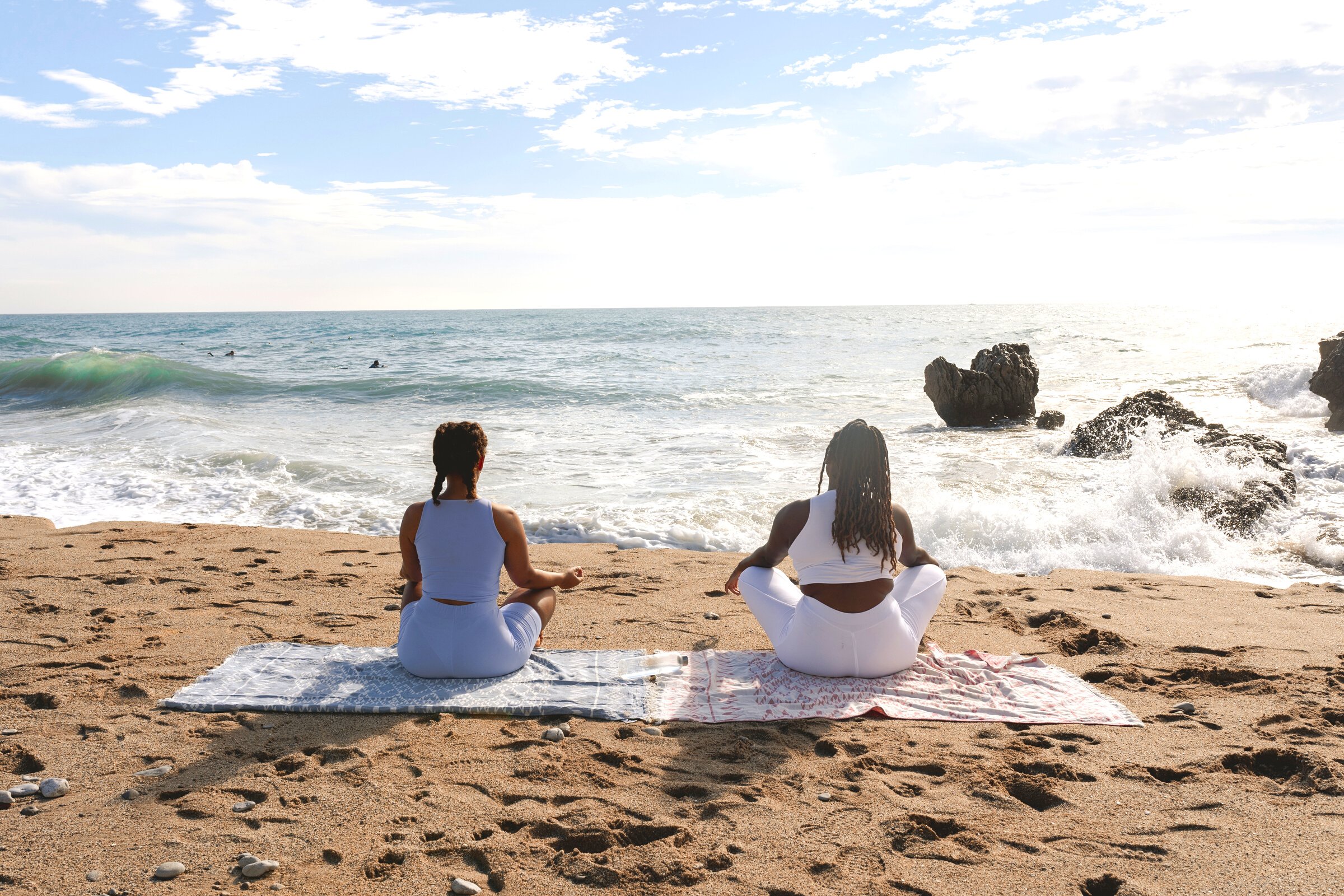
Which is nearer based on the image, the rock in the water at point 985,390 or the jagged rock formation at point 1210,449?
the jagged rock formation at point 1210,449

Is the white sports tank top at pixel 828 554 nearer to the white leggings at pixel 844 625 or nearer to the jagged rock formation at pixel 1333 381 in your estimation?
the white leggings at pixel 844 625

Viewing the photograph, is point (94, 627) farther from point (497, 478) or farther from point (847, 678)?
point (497, 478)

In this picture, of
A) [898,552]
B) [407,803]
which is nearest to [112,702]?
[407,803]

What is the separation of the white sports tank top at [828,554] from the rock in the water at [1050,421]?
1257 cm

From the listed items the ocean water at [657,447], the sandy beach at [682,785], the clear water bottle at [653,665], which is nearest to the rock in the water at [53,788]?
the sandy beach at [682,785]

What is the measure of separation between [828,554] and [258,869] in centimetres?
270

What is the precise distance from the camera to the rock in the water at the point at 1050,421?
15398 millimetres

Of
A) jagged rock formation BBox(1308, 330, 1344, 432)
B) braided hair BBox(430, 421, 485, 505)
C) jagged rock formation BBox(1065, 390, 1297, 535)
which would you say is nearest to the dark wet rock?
jagged rock formation BBox(1065, 390, 1297, 535)

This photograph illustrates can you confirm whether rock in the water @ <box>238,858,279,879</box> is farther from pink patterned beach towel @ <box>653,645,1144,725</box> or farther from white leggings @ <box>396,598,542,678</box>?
pink patterned beach towel @ <box>653,645,1144,725</box>

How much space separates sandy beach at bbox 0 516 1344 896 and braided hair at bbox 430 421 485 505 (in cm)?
113

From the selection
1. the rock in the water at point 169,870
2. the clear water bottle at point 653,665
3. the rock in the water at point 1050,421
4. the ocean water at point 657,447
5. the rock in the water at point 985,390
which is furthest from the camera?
the rock in the water at point 985,390

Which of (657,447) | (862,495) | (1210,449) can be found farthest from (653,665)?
(657,447)

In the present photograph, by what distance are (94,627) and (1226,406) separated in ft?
66.4

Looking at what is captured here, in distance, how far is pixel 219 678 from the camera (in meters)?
4.15
